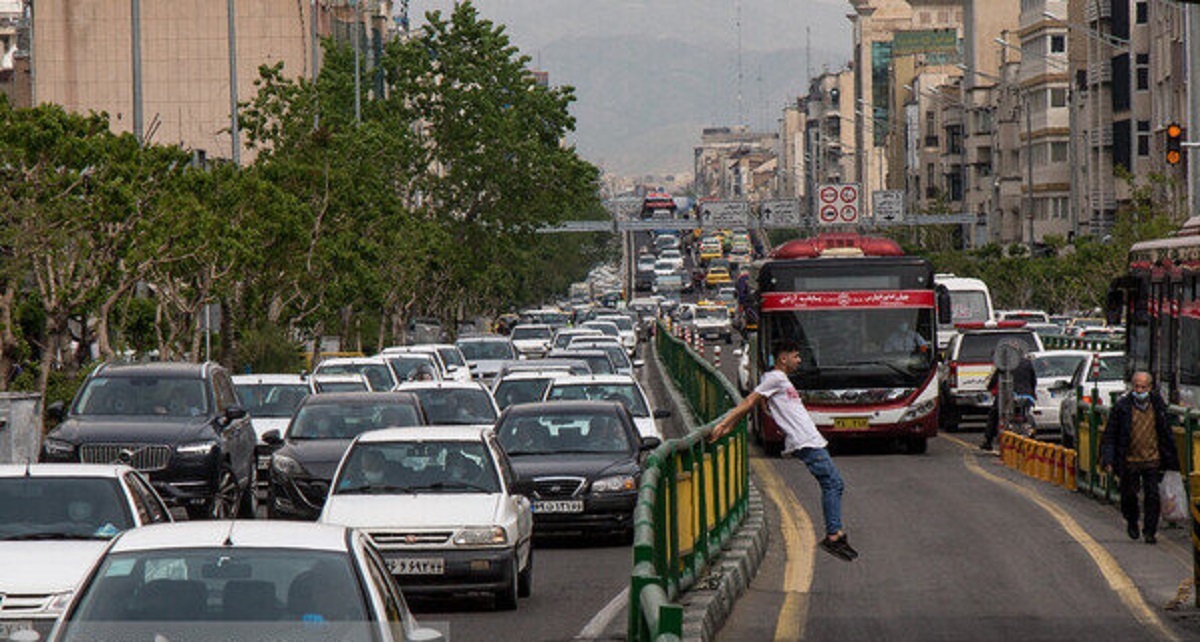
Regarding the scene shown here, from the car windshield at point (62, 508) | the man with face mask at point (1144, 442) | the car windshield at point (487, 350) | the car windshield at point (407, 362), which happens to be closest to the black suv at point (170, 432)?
the car windshield at point (62, 508)

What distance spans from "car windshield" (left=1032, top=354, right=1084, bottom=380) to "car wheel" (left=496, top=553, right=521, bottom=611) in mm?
24031

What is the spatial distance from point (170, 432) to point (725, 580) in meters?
9.51

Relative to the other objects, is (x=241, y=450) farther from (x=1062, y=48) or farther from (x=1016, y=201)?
(x=1016, y=201)

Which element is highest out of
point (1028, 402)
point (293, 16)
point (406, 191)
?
point (293, 16)

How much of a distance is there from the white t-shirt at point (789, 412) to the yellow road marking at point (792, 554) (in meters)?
1.17

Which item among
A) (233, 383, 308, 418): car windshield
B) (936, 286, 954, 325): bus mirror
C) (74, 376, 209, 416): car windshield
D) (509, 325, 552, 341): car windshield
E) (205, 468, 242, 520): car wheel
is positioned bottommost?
(205, 468, 242, 520): car wheel

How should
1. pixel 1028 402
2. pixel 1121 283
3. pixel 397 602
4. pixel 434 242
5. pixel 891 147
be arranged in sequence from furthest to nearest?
pixel 891 147 → pixel 434 242 → pixel 1028 402 → pixel 1121 283 → pixel 397 602

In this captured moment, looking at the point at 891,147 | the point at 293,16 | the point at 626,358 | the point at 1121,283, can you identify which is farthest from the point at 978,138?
the point at 1121,283

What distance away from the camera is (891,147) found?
650 ft

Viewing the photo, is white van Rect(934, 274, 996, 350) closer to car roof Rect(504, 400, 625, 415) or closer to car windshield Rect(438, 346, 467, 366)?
car windshield Rect(438, 346, 467, 366)

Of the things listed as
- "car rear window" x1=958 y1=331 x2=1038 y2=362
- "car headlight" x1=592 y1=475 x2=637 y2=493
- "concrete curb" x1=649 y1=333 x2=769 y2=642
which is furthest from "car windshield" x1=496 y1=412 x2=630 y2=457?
"car rear window" x1=958 y1=331 x2=1038 y2=362

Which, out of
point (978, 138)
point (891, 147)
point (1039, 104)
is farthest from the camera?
point (891, 147)

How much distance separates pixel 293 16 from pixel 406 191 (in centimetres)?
1959

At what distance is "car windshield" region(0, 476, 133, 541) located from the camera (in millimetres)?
14422
